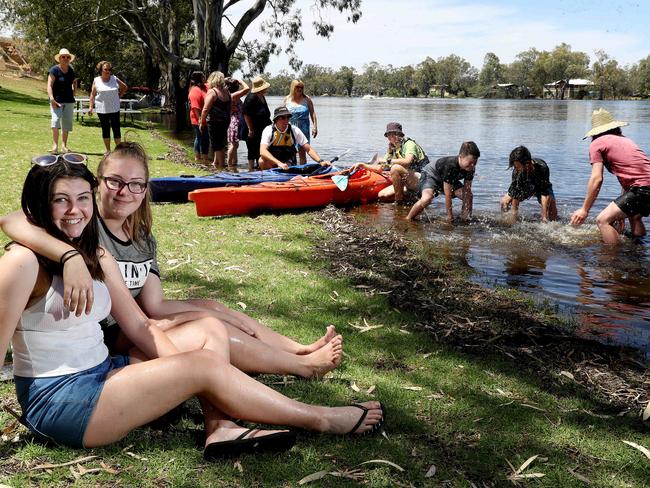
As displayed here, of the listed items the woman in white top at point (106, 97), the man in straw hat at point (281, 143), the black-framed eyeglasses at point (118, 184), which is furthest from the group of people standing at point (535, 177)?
the black-framed eyeglasses at point (118, 184)

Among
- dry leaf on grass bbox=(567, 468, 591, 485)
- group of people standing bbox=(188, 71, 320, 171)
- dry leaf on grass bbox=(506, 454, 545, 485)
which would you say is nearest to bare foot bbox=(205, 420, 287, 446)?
dry leaf on grass bbox=(506, 454, 545, 485)

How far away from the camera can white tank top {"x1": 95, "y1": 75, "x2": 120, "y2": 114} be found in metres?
14.1

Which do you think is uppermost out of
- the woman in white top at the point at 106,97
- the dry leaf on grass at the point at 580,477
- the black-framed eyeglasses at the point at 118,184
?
the woman in white top at the point at 106,97

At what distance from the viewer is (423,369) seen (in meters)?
4.50

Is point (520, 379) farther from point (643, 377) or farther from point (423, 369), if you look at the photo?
point (643, 377)

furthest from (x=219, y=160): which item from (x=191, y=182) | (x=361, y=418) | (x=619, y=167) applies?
(x=361, y=418)

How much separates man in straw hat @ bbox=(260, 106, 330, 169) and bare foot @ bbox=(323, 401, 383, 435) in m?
8.06

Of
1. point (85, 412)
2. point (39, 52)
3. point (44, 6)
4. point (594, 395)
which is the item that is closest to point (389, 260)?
point (594, 395)

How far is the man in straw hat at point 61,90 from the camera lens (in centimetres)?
1357

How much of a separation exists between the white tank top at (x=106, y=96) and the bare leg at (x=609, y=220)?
1027 cm

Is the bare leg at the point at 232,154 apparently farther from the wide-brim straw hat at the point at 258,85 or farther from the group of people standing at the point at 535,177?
the group of people standing at the point at 535,177

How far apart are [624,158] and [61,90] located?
→ 1096cm

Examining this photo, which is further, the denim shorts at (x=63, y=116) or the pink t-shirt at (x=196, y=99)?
the pink t-shirt at (x=196, y=99)

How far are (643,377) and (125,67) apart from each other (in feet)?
170
